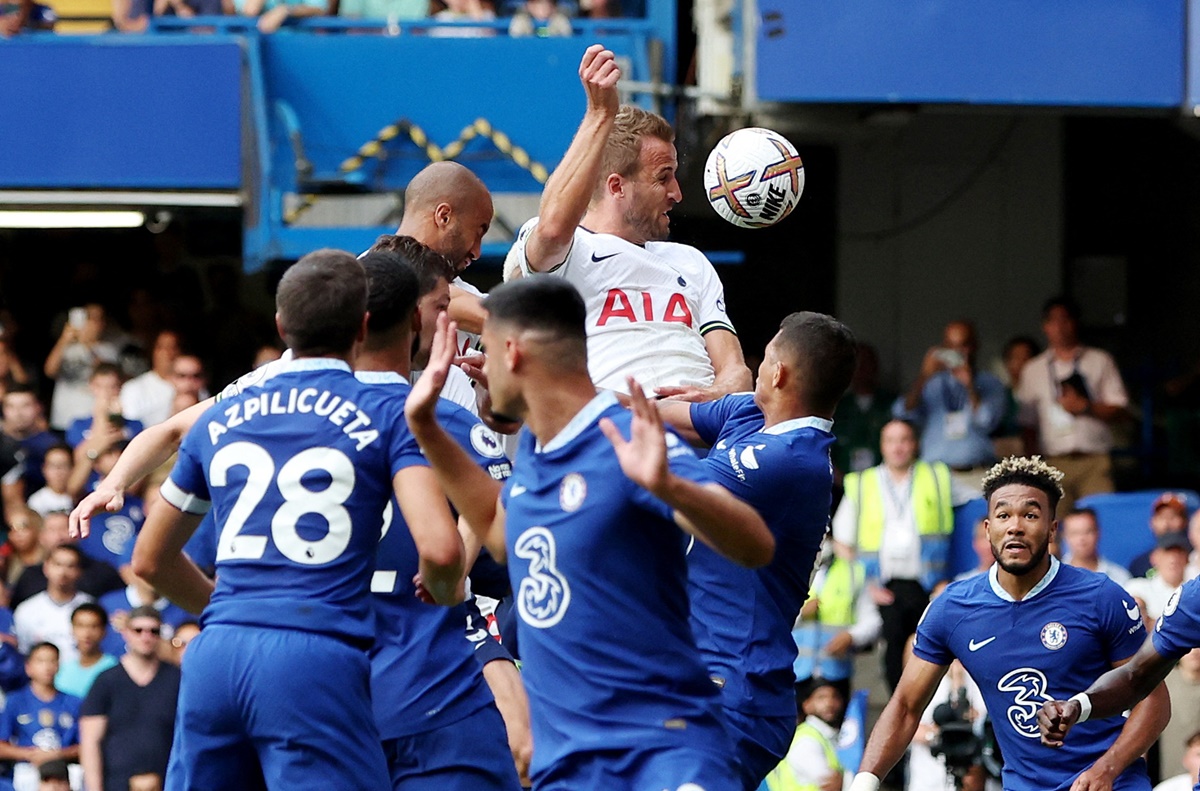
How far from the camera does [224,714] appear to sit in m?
5.40

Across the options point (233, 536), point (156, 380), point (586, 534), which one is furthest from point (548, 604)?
point (156, 380)

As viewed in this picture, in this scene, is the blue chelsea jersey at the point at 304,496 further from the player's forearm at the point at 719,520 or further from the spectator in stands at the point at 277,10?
the spectator in stands at the point at 277,10

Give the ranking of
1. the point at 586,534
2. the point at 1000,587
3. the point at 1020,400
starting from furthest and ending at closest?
the point at 1020,400 → the point at 1000,587 → the point at 586,534

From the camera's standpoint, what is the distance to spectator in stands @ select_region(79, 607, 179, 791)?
1147cm

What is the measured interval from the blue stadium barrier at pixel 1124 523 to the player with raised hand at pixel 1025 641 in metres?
5.47

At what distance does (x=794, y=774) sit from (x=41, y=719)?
15.5ft

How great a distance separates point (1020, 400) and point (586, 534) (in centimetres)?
1025

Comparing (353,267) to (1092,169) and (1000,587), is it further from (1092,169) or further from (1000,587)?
(1092,169)

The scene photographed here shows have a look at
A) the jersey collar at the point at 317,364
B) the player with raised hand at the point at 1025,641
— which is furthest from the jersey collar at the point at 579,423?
the player with raised hand at the point at 1025,641

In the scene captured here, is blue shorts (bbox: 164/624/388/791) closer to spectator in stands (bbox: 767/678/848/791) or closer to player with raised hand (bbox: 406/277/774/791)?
player with raised hand (bbox: 406/277/774/791)

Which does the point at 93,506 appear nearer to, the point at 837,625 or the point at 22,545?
the point at 837,625

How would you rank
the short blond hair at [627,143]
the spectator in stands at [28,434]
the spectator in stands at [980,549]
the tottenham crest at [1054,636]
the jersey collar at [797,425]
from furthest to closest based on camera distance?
the spectator in stands at [28,434] < the spectator in stands at [980,549] < the tottenham crest at [1054,636] < the short blond hair at [627,143] < the jersey collar at [797,425]

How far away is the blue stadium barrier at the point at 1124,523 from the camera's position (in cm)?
1320

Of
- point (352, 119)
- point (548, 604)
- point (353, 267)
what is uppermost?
point (352, 119)
